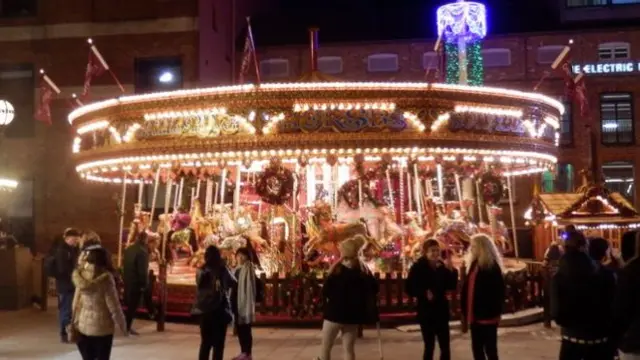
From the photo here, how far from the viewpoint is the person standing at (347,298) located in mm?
8398

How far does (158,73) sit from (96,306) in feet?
74.2

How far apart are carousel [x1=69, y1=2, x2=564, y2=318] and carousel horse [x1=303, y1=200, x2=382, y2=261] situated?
0.03 metres

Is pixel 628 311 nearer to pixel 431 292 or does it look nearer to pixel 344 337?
pixel 431 292

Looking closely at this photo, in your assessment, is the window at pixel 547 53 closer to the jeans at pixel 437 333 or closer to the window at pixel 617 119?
the window at pixel 617 119

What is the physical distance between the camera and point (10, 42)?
29.9 m

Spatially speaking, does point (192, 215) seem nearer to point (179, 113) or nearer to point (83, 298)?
point (179, 113)

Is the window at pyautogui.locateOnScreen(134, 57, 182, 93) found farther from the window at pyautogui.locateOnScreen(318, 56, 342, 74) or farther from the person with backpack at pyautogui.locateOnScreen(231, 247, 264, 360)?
the person with backpack at pyautogui.locateOnScreen(231, 247, 264, 360)

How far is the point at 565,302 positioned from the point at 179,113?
9.01 meters

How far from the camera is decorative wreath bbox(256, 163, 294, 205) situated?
14984mm

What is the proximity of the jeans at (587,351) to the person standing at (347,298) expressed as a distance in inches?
90.5

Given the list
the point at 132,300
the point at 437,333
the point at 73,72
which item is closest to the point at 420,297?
the point at 437,333

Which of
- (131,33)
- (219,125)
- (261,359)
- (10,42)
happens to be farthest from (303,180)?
(10,42)

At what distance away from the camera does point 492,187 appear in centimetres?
1747

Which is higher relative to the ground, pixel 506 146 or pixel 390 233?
pixel 506 146
